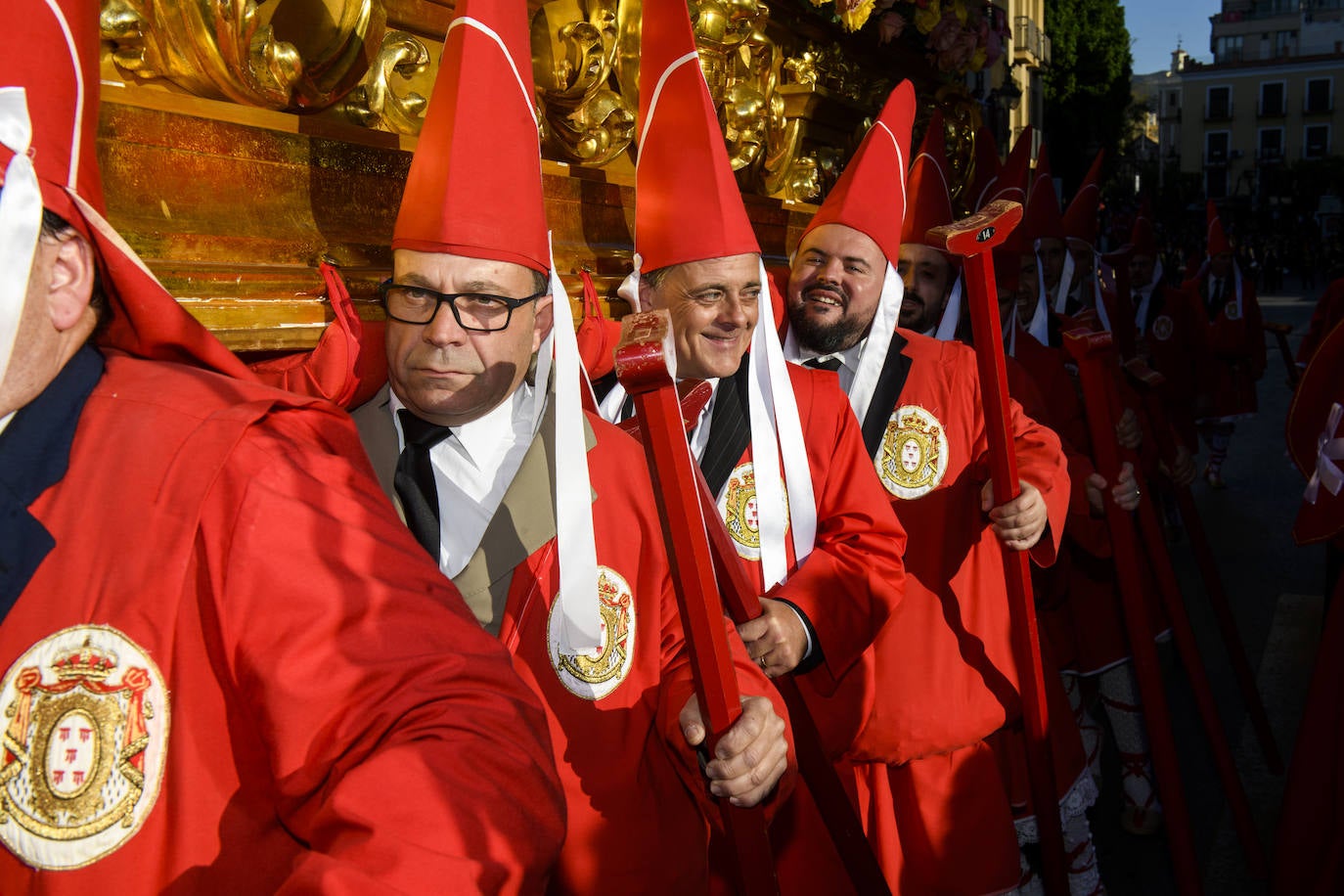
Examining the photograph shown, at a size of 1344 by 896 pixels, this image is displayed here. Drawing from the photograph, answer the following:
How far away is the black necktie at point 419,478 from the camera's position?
1.81 m

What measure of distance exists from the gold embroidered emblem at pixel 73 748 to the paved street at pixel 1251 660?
348 centimetres

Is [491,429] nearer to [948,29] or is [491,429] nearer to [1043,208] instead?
[948,29]

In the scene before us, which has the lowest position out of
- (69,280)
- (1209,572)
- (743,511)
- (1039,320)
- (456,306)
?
(1209,572)

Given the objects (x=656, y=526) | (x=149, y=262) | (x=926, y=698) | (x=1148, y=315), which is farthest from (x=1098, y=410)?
(x=1148, y=315)

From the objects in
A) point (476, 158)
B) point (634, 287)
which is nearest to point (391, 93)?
point (476, 158)

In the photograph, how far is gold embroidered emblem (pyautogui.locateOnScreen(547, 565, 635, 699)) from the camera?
1755mm

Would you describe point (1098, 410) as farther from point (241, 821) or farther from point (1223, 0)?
point (1223, 0)

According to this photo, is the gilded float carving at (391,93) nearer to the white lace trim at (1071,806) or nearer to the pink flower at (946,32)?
the white lace trim at (1071,806)

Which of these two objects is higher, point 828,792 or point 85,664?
point 85,664

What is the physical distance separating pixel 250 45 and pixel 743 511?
1.33 metres

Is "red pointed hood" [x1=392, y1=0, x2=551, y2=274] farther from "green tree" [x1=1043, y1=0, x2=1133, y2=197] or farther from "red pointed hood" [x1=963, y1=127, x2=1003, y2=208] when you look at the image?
"green tree" [x1=1043, y1=0, x2=1133, y2=197]

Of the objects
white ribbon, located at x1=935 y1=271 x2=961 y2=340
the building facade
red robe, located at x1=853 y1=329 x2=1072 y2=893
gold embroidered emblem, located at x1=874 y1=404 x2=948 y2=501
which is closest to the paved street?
red robe, located at x1=853 y1=329 x2=1072 y2=893

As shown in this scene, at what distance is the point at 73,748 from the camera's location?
1.01 metres

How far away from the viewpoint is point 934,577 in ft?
9.74
